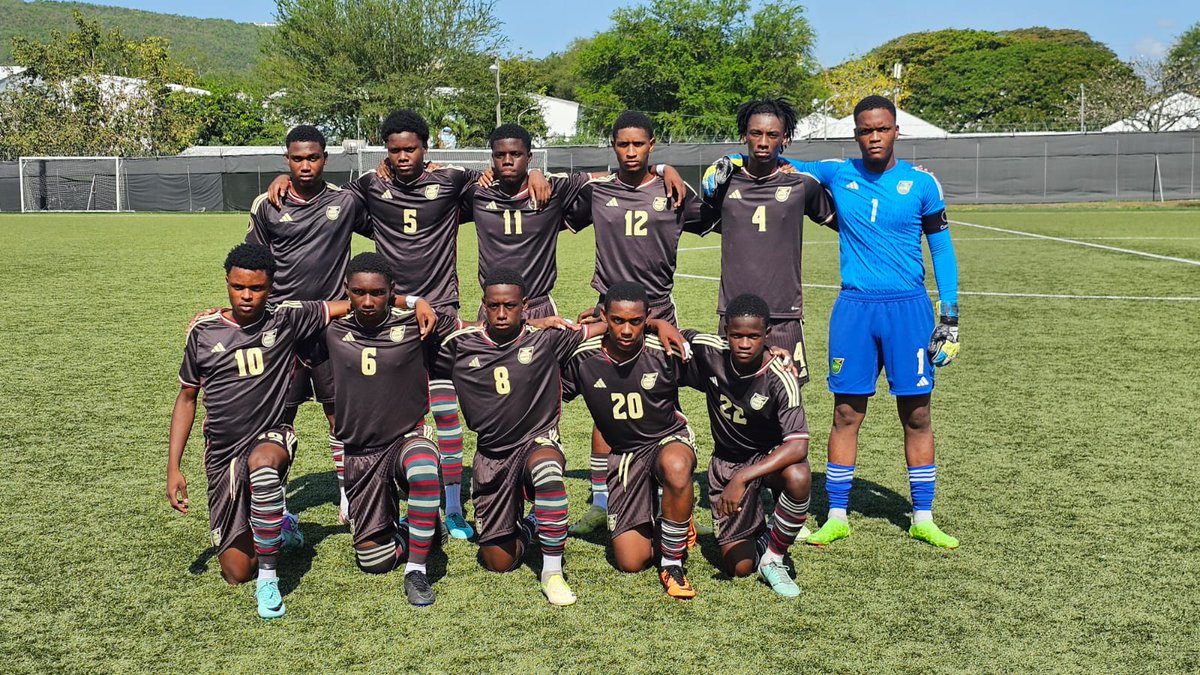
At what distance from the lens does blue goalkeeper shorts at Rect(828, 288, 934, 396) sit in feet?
18.9

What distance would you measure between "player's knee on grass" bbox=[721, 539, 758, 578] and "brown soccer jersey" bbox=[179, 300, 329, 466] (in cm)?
243

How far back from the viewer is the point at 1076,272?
17.5 meters

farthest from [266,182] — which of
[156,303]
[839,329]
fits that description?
[839,329]

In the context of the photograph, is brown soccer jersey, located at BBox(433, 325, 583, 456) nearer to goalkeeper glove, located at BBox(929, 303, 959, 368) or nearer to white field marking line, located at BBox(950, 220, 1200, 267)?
goalkeeper glove, located at BBox(929, 303, 959, 368)

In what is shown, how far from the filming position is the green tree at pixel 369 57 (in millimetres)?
62625

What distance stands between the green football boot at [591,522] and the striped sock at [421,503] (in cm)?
102

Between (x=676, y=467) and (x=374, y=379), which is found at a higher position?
(x=374, y=379)

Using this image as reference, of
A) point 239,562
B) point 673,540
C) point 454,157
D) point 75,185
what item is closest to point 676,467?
point 673,540

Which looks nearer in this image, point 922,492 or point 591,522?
point 922,492

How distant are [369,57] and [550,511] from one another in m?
62.1

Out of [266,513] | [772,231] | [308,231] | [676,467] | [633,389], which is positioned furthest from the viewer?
[308,231]

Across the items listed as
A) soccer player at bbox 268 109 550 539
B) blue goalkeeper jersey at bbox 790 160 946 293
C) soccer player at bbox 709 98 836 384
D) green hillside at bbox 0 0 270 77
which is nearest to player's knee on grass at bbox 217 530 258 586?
soccer player at bbox 268 109 550 539

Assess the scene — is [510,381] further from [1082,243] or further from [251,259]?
[1082,243]

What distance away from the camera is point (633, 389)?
5512mm
